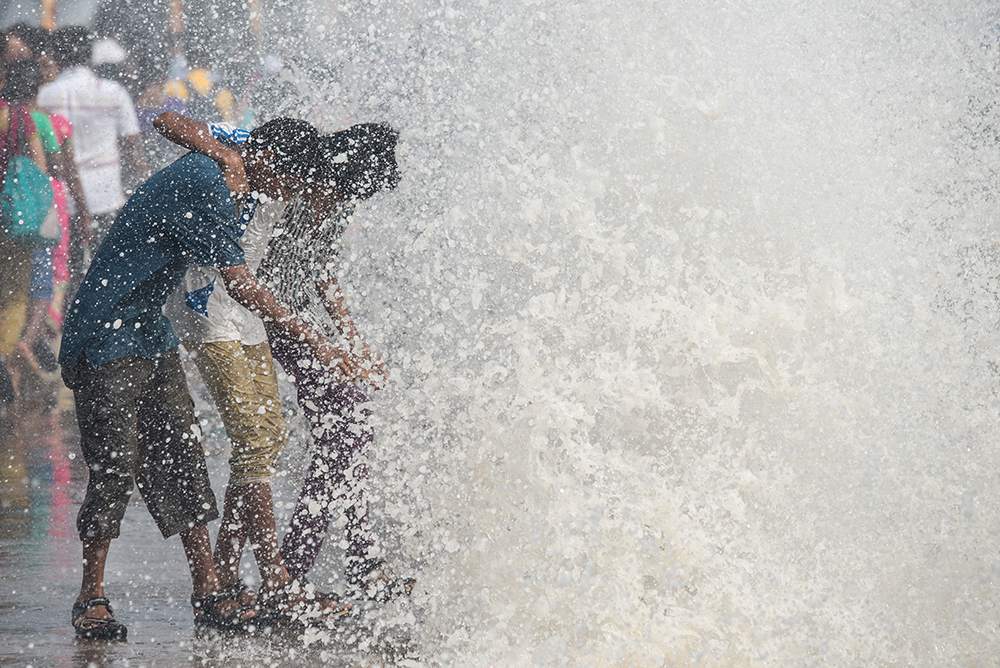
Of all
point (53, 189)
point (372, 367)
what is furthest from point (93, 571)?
point (53, 189)

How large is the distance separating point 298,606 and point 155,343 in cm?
82

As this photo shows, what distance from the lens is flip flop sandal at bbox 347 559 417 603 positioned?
119 inches

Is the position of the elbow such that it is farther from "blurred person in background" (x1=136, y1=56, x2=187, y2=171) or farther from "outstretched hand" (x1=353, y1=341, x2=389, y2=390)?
"blurred person in background" (x1=136, y1=56, x2=187, y2=171)

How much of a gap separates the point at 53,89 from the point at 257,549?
503 centimetres

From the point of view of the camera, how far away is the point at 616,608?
2.59 meters

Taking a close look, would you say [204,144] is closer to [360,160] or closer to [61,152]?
[360,160]

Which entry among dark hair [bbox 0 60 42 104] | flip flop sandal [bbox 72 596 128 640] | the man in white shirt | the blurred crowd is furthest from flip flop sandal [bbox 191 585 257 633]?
the man in white shirt

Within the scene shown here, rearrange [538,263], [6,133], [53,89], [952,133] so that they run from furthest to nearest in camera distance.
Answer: [53,89]
[6,133]
[952,133]
[538,263]

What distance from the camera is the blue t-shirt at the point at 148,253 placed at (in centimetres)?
267

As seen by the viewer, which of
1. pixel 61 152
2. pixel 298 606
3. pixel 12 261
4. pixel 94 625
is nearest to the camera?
pixel 94 625

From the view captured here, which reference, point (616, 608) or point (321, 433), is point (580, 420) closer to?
point (616, 608)

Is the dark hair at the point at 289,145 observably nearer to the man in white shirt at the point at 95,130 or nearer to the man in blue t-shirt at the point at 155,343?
the man in blue t-shirt at the point at 155,343

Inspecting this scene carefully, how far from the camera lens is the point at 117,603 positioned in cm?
302

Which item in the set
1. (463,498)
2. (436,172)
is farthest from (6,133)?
(463,498)
